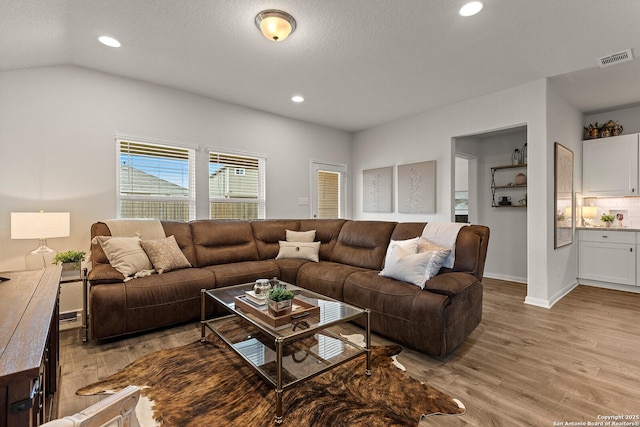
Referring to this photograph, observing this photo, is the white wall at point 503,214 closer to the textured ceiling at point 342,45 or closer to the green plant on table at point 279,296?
the textured ceiling at point 342,45

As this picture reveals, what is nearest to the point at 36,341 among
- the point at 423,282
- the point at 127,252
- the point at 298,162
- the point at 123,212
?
the point at 127,252

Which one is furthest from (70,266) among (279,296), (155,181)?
(279,296)

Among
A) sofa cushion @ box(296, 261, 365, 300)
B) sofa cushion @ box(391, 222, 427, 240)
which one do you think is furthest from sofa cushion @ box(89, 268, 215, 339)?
sofa cushion @ box(391, 222, 427, 240)

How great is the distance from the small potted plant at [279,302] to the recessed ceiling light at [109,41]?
8.93ft

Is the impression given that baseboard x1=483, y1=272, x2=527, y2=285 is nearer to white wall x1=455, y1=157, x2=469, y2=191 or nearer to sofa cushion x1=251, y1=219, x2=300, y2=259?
white wall x1=455, y1=157, x2=469, y2=191

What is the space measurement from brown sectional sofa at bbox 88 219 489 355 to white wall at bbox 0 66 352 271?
0.49 metres

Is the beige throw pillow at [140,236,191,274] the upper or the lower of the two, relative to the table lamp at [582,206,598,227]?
lower

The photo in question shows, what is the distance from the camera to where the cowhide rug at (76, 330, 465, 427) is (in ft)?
5.36

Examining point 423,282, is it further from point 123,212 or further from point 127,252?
point 123,212

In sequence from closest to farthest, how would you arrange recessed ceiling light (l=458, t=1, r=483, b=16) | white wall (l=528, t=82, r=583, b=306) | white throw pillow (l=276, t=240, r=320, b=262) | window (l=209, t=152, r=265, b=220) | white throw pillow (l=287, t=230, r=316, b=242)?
recessed ceiling light (l=458, t=1, r=483, b=16)
white wall (l=528, t=82, r=583, b=306)
white throw pillow (l=276, t=240, r=320, b=262)
white throw pillow (l=287, t=230, r=316, b=242)
window (l=209, t=152, r=265, b=220)

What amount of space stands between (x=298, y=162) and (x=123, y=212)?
2.68 meters

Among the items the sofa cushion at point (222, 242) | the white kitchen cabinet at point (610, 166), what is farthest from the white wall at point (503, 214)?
the sofa cushion at point (222, 242)

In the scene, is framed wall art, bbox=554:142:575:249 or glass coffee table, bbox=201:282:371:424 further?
framed wall art, bbox=554:142:575:249

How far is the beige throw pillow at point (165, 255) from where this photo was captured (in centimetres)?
302
